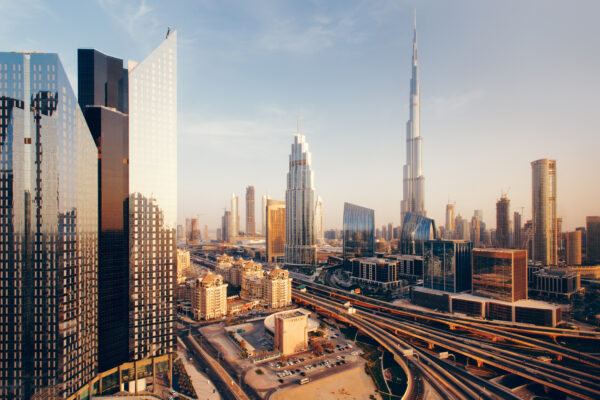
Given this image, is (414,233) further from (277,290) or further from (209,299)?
(209,299)

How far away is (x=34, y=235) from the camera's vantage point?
1358 inches

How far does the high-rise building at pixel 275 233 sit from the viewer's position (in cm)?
16862

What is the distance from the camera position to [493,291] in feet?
258

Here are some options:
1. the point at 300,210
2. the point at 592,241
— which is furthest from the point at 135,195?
the point at 592,241

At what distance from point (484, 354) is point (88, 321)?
5782 centimetres

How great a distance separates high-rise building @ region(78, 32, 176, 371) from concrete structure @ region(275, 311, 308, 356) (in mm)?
19840

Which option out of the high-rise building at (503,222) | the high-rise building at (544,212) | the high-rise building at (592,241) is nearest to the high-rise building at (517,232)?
the high-rise building at (503,222)

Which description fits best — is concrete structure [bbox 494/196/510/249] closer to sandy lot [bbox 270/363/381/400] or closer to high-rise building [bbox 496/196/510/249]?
high-rise building [bbox 496/196/510/249]

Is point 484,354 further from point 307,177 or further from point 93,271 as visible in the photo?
point 307,177

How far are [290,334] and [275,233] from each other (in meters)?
111

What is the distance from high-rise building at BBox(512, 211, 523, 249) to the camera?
160 meters

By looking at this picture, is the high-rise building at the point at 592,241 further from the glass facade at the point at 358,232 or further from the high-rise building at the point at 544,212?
the glass facade at the point at 358,232

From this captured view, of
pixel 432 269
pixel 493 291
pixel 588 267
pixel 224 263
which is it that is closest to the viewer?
pixel 493 291

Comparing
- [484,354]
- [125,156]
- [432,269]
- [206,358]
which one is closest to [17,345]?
[125,156]
